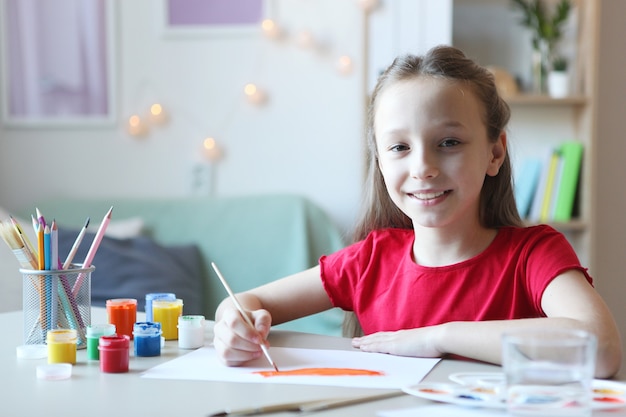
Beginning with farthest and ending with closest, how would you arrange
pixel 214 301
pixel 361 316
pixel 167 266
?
pixel 214 301 → pixel 167 266 → pixel 361 316

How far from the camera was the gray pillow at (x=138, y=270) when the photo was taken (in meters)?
2.63

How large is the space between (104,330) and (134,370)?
0.35ft

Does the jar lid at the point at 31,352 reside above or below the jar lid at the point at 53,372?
below

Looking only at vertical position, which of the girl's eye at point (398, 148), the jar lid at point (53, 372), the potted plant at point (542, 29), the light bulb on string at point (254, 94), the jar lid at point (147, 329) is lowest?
the jar lid at point (53, 372)

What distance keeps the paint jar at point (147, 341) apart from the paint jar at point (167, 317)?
0.39 feet

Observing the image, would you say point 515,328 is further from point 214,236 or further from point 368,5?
point 368,5

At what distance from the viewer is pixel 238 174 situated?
3176 mm

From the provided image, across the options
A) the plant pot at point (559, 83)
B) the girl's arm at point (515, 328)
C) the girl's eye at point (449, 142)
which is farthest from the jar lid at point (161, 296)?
the plant pot at point (559, 83)

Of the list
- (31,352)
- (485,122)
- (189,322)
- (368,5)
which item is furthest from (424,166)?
(368,5)

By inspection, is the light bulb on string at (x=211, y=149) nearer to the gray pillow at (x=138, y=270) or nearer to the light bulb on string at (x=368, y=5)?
the gray pillow at (x=138, y=270)

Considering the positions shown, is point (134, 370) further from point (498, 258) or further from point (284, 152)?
point (284, 152)

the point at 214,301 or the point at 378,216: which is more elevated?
the point at 378,216

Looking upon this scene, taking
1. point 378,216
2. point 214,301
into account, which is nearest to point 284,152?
point 214,301

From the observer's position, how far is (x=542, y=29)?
298 centimetres
